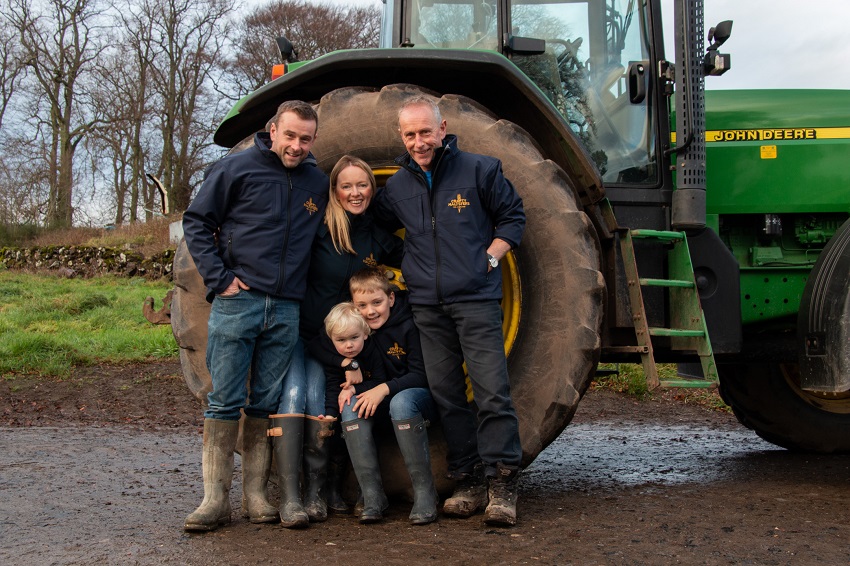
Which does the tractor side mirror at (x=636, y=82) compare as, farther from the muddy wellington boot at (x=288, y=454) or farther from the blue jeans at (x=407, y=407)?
the muddy wellington boot at (x=288, y=454)

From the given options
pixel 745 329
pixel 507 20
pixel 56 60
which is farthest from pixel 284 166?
pixel 56 60

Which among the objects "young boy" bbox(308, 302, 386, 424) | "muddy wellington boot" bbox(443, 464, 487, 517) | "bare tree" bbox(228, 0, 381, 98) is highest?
"bare tree" bbox(228, 0, 381, 98)

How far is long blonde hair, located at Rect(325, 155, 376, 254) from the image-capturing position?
330 cm

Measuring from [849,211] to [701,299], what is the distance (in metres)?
1.07

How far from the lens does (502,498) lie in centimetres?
303

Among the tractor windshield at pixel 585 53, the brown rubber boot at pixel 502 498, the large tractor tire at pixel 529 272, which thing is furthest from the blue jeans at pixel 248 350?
the tractor windshield at pixel 585 53

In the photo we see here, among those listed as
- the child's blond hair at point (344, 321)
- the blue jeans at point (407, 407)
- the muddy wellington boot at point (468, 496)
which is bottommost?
the muddy wellington boot at point (468, 496)

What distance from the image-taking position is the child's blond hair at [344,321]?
3205 millimetres

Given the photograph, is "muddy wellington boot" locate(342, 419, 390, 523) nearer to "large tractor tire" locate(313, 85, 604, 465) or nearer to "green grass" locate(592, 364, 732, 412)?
"large tractor tire" locate(313, 85, 604, 465)

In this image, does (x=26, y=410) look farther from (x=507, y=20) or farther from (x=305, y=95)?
(x=507, y=20)

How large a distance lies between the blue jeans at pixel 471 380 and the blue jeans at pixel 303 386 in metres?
0.43

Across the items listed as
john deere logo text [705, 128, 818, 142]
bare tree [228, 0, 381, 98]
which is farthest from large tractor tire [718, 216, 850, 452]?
bare tree [228, 0, 381, 98]

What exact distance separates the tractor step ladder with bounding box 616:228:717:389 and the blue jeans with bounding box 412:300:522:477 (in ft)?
2.24

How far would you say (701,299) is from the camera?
3.88 metres
